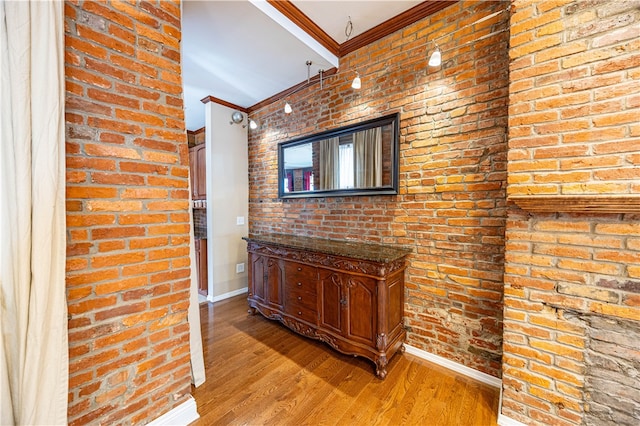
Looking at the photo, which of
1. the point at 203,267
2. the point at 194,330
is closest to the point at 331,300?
the point at 194,330

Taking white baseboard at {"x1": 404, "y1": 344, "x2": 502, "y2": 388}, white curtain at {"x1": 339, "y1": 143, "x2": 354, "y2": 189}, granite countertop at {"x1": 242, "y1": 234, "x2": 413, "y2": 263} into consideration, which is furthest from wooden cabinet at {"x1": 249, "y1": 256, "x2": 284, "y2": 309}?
white baseboard at {"x1": 404, "y1": 344, "x2": 502, "y2": 388}

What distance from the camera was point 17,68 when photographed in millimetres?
938

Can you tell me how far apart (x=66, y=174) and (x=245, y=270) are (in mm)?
2963

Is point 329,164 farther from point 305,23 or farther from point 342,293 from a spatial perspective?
point 342,293

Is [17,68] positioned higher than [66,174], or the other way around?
[17,68]

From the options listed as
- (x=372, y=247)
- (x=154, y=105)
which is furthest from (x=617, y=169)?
(x=154, y=105)

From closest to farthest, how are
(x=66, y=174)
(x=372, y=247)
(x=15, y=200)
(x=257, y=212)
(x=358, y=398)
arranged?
(x=15, y=200)
(x=66, y=174)
(x=358, y=398)
(x=372, y=247)
(x=257, y=212)

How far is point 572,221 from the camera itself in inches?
50.0

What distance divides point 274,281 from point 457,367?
182 cm

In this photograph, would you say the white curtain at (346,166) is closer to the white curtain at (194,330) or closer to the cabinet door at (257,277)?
the cabinet door at (257,277)

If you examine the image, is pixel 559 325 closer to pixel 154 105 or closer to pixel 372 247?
pixel 372 247

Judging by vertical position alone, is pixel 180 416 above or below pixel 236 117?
below

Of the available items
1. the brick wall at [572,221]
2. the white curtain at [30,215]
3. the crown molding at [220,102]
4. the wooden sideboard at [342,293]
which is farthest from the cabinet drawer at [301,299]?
the crown molding at [220,102]

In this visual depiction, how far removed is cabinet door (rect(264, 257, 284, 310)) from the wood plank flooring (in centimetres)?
41
